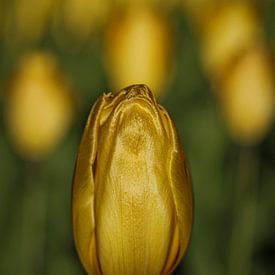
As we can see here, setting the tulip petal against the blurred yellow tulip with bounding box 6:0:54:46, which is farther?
the blurred yellow tulip with bounding box 6:0:54:46

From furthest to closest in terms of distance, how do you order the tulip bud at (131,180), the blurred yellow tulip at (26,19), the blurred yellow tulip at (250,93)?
the blurred yellow tulip at (26,19) → the blurred yellow tulip at (250,93) → the tulip bud at (131,180)

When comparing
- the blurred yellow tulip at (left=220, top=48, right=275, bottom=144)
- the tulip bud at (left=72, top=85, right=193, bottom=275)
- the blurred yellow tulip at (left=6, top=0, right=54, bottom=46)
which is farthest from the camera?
the blurred yellow tulip at (left=6, top=0, right=54, bottom=46)

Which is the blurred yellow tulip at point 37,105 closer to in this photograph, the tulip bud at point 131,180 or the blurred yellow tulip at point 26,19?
the blurred yellow tulip at point 26,19

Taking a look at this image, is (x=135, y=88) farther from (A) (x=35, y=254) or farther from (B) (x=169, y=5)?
(B) (x=169, y=5)

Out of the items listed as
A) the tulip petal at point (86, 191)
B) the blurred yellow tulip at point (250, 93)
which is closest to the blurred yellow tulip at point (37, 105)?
the blurred yellow tulip at point (250, 93)

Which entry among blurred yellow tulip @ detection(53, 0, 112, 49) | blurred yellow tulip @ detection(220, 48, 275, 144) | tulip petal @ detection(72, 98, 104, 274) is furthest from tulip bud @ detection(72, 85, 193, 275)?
blurred yellow tulip @ detection(53, 0, 112, 49)

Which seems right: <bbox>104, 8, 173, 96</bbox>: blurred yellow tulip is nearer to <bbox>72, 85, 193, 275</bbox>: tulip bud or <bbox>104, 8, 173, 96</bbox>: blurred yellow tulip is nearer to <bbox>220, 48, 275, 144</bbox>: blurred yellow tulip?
<bbox>220, 48, 275, 144</bbox>: blurred yellow tulip

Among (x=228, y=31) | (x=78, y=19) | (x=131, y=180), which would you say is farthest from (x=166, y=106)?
(x=131, y=180)

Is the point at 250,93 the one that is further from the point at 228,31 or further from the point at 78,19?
the point at 78,19

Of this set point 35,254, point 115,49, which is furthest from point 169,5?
point 35,254
